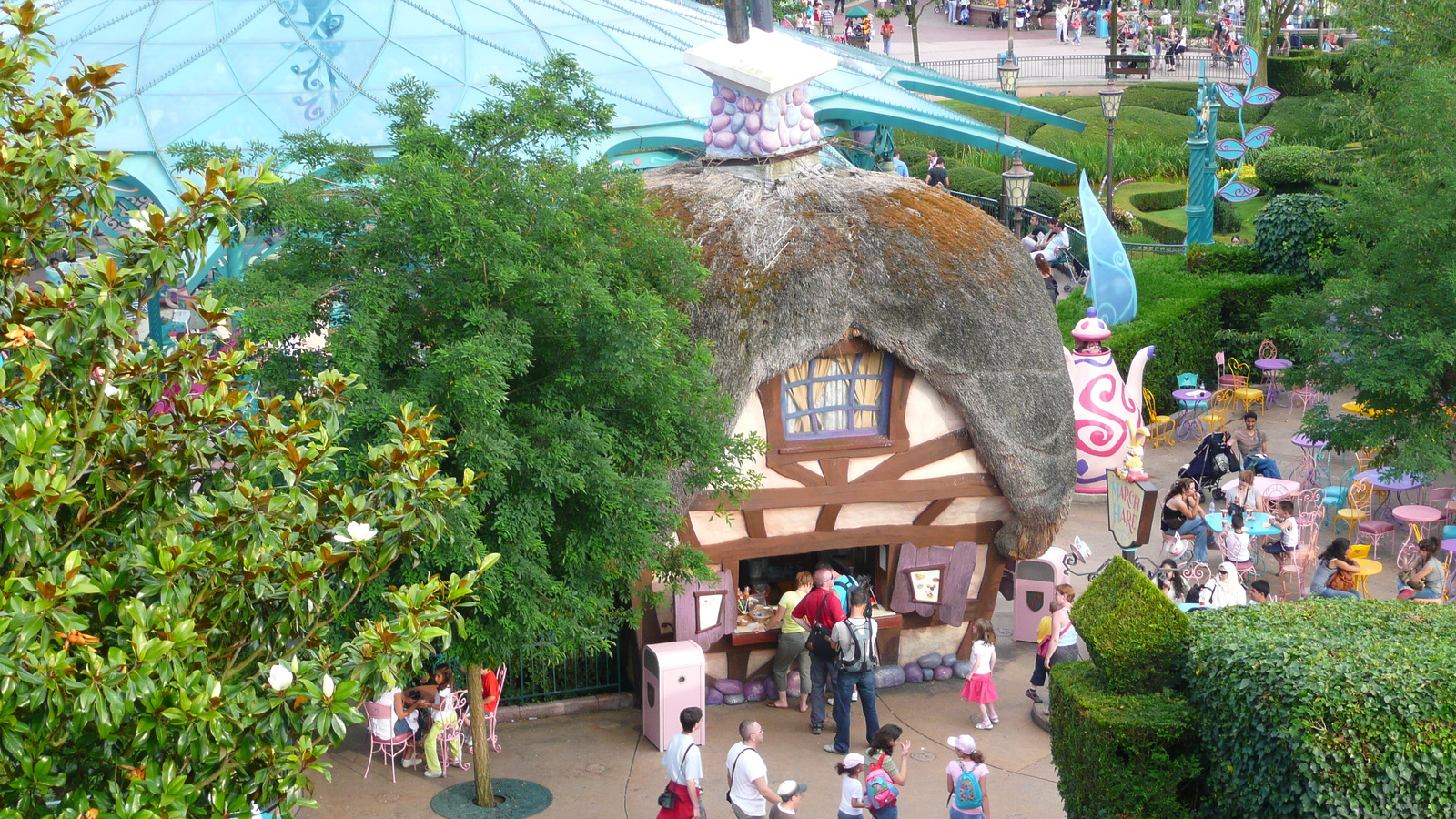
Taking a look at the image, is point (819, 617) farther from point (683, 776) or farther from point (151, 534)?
point (151, 534)

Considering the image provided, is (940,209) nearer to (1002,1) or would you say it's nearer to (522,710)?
(522,710)

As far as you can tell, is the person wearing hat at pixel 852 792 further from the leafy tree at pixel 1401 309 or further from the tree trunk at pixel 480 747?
the leafy tree at pixel 1401 309

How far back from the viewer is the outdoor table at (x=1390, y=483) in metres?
15.9

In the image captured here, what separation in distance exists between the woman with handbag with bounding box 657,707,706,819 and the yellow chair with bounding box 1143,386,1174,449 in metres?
11.8

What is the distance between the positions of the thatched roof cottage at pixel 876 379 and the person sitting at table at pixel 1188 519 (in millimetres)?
2961

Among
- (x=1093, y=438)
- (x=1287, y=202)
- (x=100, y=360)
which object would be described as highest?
(x=100, y=360)

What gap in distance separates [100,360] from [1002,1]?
51.5 m

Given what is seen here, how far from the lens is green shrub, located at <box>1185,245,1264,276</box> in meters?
23.5

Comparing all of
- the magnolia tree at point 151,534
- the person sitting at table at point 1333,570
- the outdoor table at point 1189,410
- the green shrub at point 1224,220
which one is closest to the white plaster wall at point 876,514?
the person sitting at table at point 1333,570

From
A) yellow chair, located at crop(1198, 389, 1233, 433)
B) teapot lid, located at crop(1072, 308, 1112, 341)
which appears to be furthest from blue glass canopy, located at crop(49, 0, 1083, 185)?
teapot lid, located at crop(1072, 308, 1112, 341)

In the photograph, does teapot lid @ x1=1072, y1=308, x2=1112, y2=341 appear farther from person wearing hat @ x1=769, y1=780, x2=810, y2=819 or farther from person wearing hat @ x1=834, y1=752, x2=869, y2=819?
person wearing hat @ x1=769, y1=780, x2=810, y2=819

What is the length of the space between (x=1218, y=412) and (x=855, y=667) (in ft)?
34.3

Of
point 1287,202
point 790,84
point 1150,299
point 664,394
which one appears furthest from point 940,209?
point 1287,202

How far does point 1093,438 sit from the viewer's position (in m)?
16.6
